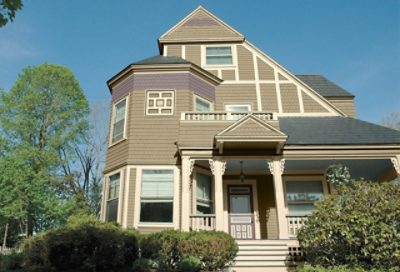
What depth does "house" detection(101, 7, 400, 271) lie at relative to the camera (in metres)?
11.5

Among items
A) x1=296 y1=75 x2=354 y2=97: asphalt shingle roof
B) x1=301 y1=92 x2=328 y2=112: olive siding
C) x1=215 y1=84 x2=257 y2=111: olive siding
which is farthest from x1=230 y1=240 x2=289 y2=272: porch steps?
x1=296 y1=75 x2=354 y2=97: asphalt shingle roof

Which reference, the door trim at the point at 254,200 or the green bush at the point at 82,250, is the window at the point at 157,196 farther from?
the green bush at the point at 82,250

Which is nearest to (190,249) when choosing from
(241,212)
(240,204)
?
(241,212)

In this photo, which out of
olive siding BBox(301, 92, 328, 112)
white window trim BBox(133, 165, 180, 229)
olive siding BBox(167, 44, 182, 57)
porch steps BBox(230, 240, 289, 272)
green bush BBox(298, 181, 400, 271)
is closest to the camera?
green bush BBox(298, 181, 400, 271)

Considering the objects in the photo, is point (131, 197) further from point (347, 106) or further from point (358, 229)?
point (347, 106)

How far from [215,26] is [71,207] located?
50.4 feet

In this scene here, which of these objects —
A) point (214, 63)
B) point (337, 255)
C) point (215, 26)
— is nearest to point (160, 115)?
point (214, 63)

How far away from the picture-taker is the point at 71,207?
22797mm

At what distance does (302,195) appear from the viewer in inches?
542

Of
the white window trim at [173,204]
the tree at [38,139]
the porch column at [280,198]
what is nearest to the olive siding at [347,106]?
the porch column at [280,198]

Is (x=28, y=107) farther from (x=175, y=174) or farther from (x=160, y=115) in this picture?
(x=175, y=174)

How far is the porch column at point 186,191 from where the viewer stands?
35.8ft

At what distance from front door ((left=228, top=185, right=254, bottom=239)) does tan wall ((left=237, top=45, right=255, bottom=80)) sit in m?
5.30

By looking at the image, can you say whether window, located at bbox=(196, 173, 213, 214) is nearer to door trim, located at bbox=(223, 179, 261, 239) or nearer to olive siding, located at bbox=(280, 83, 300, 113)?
door trim, located at bbox=(223, 179, 261, 239)
